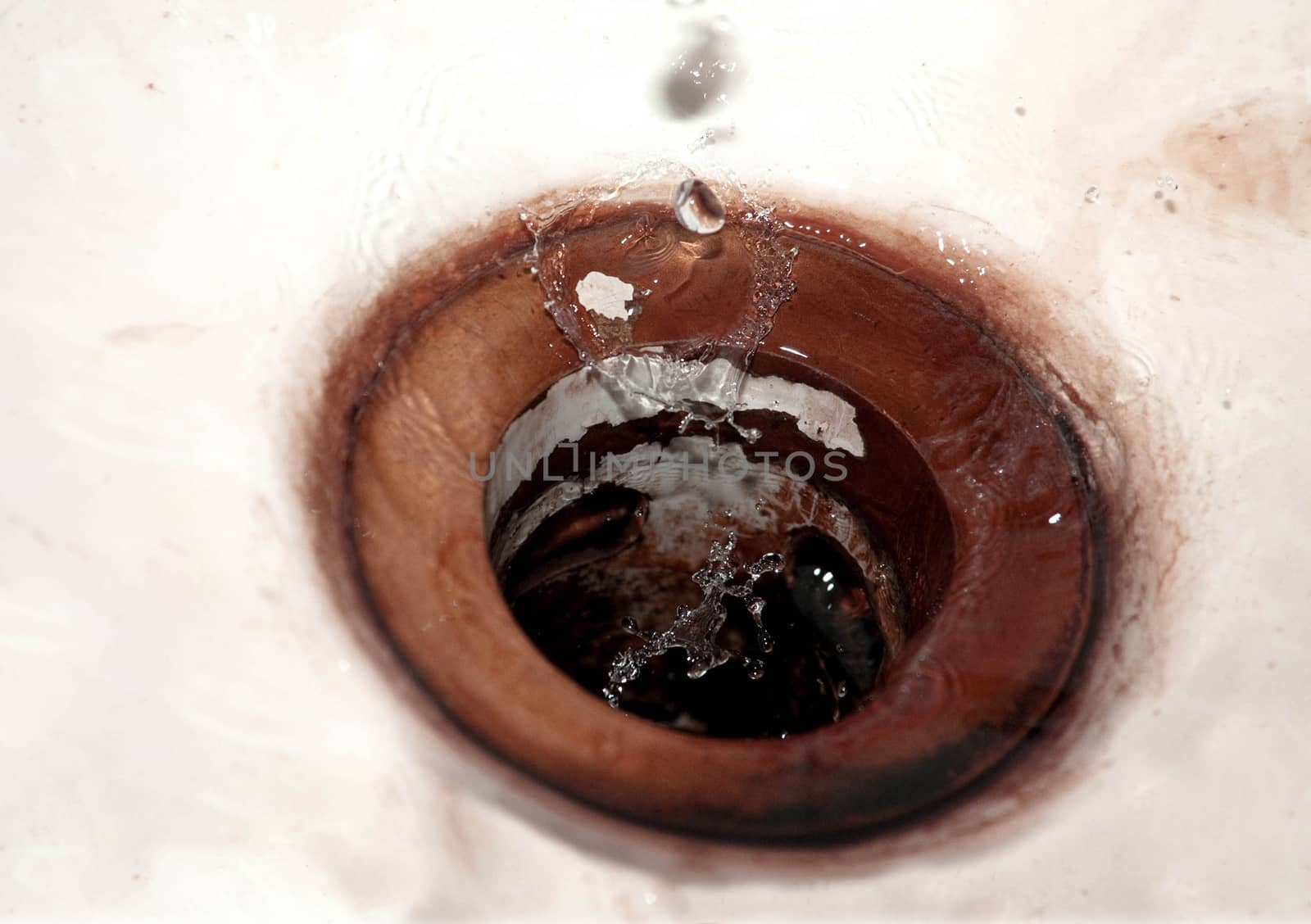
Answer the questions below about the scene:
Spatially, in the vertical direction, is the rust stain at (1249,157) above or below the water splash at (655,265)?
above

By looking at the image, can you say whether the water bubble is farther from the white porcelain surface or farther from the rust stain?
the rust stain

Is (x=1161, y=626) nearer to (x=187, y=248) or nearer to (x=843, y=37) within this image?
(x=843, y=37)

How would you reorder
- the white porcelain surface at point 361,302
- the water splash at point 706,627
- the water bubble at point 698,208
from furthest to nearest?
the water splash at point 706,627 < the water bubble at point 698,208 < the white porcelain surface at point 361,302

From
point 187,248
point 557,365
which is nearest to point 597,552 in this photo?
point 557,365

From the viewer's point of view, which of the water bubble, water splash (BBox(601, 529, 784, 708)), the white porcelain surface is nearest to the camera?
the white porcelain surface

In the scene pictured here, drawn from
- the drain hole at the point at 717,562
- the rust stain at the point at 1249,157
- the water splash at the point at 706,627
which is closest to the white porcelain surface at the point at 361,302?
the rust stain at the point at 1249,157

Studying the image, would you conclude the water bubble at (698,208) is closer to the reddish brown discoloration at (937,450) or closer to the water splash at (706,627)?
the reddish brown discoloration at (937,450)

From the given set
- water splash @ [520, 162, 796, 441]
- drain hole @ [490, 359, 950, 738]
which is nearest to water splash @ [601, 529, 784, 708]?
drain hole @ [490, 359, 950, 738]

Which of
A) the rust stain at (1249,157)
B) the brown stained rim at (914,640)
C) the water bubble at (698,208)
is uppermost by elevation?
the rust stain at (1249,157)
